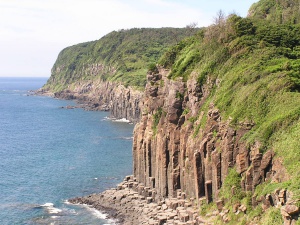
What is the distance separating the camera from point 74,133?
15325 centimetres

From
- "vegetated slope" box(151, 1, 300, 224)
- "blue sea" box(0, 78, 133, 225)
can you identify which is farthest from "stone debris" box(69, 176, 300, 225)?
"blue sea" box(0, 78, 133, 225)

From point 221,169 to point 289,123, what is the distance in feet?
41.9

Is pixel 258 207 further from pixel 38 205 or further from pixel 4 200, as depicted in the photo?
pixel 4 200

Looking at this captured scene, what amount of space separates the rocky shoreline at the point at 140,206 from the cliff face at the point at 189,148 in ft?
5.73

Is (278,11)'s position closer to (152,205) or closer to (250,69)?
(250,69)

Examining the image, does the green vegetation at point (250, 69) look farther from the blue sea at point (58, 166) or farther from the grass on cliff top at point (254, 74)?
the blue sea at point (58, 166)

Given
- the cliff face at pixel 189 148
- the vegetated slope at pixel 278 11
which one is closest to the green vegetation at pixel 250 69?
the cliff face at pixel 189 148

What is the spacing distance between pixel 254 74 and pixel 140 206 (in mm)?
29233

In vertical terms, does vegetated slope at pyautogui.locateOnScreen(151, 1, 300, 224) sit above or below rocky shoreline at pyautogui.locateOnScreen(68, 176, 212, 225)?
above

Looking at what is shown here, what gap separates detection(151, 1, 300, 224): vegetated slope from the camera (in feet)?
170

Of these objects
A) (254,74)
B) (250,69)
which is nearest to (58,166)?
(250,69)

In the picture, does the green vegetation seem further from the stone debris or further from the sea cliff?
the stone debris

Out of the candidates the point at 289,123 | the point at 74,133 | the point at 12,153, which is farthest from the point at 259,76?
the point at 74,133

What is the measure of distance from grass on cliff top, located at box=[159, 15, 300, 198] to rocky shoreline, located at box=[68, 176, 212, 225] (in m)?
12.0
